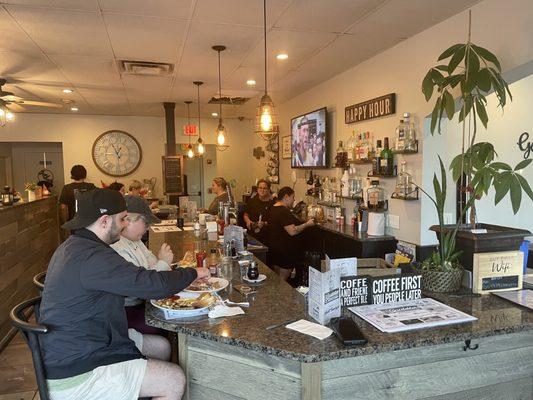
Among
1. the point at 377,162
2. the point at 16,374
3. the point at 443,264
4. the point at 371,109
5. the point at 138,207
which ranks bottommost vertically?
the point at 16,374

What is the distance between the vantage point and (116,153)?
8.46 m

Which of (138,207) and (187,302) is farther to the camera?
(138,207)

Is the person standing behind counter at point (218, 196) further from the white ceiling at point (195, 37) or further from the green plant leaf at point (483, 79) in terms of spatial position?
the green plant leaf at point (483, 79)

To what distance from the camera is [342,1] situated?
2725 mm

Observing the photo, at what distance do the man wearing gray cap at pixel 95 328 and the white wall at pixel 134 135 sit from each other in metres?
6.81

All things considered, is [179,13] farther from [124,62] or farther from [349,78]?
[349,78]

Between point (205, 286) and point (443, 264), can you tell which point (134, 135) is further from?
point (443, 264)

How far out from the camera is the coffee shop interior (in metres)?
1.61

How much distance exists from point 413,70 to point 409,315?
2546 millimetres

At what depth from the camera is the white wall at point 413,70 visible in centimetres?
256

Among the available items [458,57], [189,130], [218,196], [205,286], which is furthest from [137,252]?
[189,130]

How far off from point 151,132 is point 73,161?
1.69 metres

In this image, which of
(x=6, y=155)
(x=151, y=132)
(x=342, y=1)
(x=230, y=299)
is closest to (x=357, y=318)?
(x=230, y=299)

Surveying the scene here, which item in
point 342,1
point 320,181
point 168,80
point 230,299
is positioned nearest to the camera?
point 230,299
